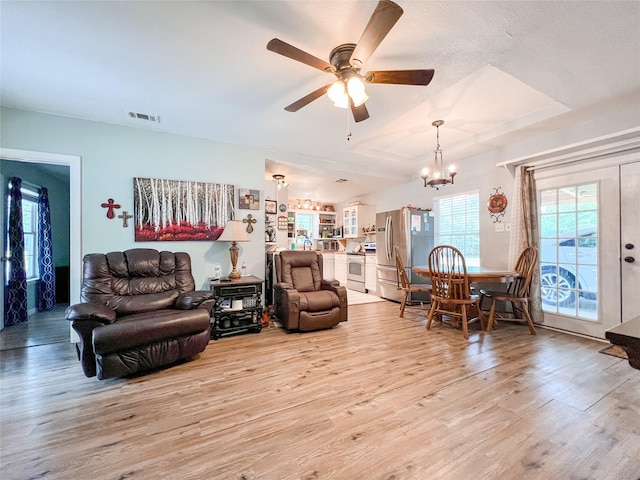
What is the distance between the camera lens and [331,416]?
5.56 feet

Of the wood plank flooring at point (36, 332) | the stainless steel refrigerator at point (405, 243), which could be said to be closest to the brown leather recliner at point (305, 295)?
the stainless steel refrigerator at point (405, 243)

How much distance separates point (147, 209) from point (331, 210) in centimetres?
550

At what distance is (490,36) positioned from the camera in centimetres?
181

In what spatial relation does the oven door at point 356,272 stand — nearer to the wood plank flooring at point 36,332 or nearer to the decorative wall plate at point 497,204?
the decorative wall plate at point 497,204

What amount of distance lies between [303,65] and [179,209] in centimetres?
236

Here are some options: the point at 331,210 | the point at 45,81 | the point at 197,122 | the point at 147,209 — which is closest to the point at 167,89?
the point at 197,122

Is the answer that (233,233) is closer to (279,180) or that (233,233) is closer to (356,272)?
(279,180)

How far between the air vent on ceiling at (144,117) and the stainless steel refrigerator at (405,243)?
3871mm

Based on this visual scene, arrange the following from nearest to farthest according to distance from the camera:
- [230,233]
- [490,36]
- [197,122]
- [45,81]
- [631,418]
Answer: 1. [631,418]
2. [490,36]
3. [45,81]
4. [197,122]
5. [230,233]

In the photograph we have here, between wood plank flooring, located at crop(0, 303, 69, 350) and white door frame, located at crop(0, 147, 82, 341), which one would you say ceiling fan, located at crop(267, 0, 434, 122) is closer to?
white door frame, located at crop(0, 147, 82, 341)

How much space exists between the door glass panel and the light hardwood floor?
726 mm

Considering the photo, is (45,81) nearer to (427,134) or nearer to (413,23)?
(413,23)

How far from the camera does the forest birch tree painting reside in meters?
3.28

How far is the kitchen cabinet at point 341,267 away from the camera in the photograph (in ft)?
22.0
